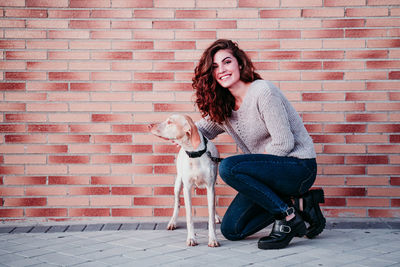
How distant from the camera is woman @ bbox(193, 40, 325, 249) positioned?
286 cm

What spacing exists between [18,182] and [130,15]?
1.96 meters

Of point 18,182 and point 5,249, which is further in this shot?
point 18,182

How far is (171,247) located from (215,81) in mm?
1373

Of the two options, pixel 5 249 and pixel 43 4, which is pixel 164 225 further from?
pixel 43 4

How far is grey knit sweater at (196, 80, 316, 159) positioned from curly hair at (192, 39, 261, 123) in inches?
3.9

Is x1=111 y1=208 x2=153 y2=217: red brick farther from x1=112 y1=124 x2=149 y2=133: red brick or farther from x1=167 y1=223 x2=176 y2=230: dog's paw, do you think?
x1=112 y1=124 x2=149 y2=133: red brick

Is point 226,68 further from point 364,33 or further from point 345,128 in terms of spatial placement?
point 364,33

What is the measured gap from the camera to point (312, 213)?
120 inches

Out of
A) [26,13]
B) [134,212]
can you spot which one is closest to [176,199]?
[134,212]

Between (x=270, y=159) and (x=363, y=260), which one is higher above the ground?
(x=270, y=159)

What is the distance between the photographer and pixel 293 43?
3598 mm

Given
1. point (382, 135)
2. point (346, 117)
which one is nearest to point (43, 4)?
point (346, 117)

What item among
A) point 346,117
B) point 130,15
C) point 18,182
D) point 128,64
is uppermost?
point 130,15

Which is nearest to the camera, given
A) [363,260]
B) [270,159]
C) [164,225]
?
[363,260]
